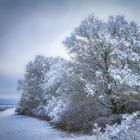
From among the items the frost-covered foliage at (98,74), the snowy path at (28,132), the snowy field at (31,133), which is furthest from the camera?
the frost-covered foliage at (98,74)

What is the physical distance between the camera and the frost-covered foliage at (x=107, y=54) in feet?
69.4

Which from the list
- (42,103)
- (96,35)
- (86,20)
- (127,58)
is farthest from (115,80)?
(42,103)

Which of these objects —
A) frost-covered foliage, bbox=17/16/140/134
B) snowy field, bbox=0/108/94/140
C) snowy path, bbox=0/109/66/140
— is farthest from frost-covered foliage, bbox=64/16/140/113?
snowy path, bbox=0/109/66/140

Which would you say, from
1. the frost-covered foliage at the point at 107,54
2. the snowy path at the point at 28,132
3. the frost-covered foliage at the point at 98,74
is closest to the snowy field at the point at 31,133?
the snowy path at the point at 28,132

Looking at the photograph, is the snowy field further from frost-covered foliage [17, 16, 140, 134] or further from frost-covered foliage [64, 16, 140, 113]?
frost-covered foliage [64, 16, 140, 113]

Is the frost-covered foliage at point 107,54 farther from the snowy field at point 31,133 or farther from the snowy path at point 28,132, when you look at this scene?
the snowy path at point 28,132

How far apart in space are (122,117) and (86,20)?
30.8 ft

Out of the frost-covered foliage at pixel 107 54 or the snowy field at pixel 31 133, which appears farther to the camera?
the frost-covered foliage at pixel 107 54

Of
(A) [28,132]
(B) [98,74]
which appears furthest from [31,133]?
(B) [98,74]

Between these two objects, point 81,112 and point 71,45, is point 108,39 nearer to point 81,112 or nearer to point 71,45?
point 71,45

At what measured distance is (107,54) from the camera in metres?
22.9

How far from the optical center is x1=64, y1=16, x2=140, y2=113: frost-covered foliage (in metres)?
21.2

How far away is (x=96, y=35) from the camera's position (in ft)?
75.0

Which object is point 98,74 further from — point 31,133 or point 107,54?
point 31,133
